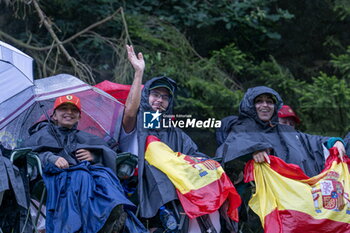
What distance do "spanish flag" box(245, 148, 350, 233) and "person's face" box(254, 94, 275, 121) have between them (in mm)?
524

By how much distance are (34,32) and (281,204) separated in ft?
15.3

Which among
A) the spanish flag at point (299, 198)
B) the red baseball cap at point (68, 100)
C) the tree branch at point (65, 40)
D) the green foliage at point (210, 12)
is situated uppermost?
the green foliage at point (210, 12)

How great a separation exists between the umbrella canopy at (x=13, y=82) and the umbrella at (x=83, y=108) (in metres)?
0.04

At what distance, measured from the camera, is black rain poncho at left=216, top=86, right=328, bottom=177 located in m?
4.29

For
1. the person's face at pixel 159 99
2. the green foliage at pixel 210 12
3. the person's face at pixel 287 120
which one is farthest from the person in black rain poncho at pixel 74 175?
the green foliage at pixel 210 12

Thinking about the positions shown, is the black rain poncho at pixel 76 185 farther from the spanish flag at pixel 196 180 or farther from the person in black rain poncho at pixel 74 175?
the spanish flag at pixel 196 180

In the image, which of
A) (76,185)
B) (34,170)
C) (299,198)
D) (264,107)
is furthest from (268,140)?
A: (34,170)

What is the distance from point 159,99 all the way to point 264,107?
883 millimetres

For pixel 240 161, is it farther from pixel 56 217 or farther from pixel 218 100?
pixel 218 100

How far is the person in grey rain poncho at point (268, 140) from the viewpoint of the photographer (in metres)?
4.25

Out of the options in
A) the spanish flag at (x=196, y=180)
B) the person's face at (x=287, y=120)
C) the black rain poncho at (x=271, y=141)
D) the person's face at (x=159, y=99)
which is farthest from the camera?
the person's face at (x=287, y=120)

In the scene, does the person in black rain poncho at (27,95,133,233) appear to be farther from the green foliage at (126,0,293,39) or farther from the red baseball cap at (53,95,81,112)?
the green foliage at (126,0,293,39)

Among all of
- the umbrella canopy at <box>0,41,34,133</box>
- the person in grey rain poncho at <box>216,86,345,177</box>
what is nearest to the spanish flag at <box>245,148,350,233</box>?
the person in grey rain poncho at <box>216,86,345,177</box>

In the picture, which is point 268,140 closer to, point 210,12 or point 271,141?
point 271,141
